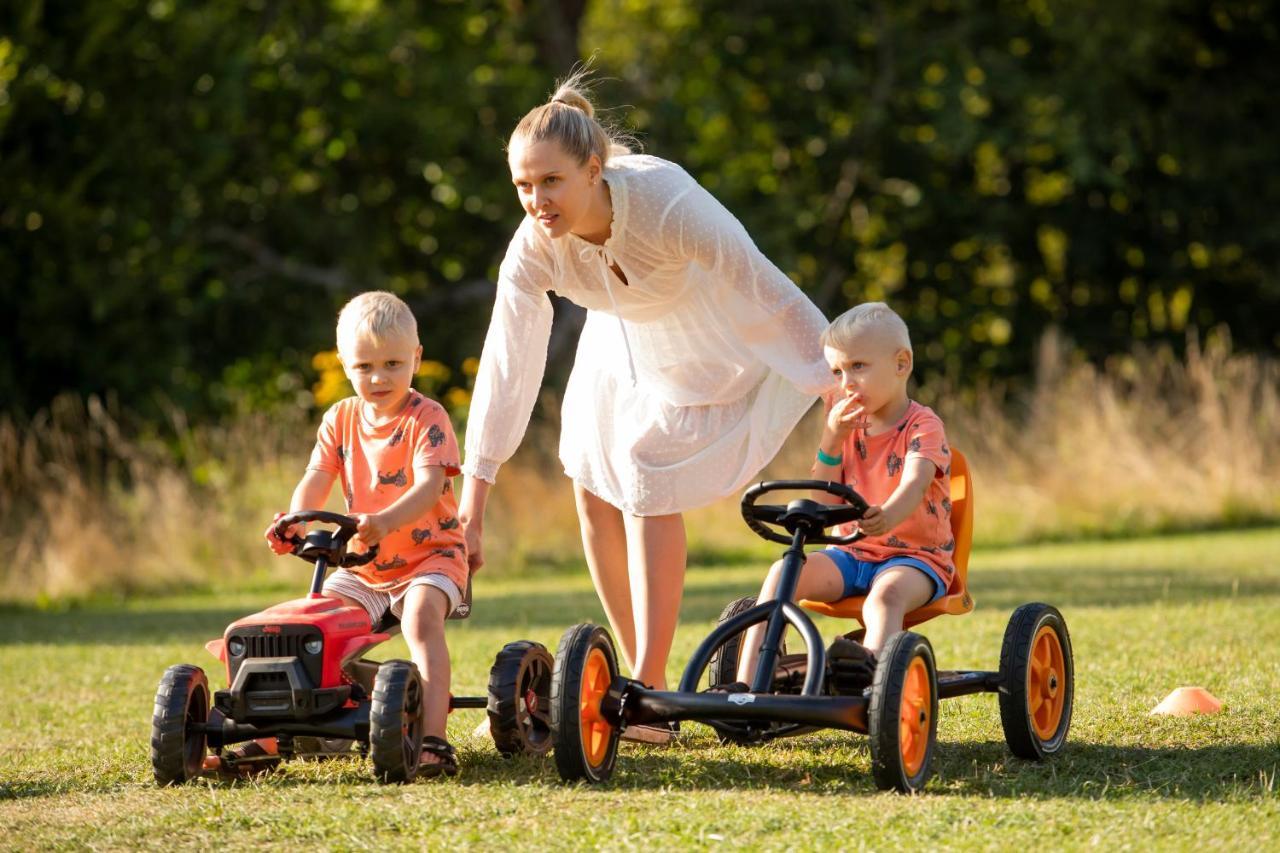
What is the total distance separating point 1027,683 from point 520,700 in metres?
1.35

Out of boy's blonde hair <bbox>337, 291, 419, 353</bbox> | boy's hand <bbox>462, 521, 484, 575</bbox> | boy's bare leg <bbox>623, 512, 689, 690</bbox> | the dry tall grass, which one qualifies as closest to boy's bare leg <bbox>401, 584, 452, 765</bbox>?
boy's hand <bbox>462, 521, 484, 575</bbox>

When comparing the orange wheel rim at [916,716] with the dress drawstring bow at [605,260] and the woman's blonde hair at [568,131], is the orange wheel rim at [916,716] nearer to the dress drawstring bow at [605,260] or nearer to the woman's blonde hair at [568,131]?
the dress drawstring bow at [605,260]

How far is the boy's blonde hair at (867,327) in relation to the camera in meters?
4.72

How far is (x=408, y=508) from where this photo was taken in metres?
4.76

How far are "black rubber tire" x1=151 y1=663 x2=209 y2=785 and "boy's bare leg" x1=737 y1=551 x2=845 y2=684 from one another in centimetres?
141

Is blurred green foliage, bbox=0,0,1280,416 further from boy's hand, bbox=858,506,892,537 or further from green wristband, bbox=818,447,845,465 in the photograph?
boy's hand, bbox=858,506,892,537

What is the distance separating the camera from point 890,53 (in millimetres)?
19719

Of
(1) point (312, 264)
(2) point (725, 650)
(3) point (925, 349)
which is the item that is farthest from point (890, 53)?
(2) point (725, 650)

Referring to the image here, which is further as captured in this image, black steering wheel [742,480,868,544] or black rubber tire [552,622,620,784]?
black steering wheel [742,480,868,544]

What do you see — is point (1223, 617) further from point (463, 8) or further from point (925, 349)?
point (463, 8)

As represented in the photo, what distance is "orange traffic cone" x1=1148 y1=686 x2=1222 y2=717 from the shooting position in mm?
5137

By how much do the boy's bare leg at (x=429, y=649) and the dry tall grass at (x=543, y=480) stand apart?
7.27m

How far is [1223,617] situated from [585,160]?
411 centimetres

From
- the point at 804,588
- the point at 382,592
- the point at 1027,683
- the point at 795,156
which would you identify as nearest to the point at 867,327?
the point at 804,588
